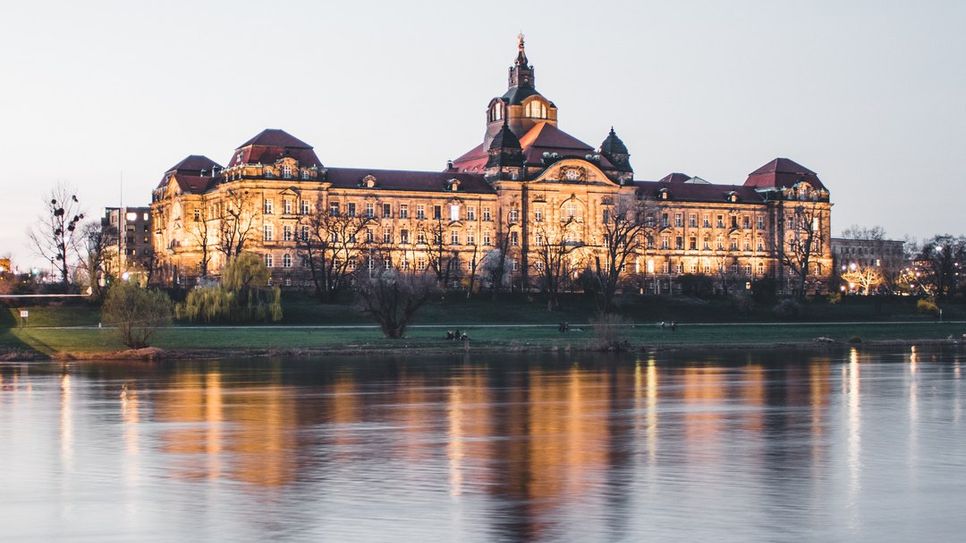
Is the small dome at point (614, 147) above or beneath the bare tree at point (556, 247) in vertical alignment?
above

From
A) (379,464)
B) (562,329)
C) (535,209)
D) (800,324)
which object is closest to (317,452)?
(379,464)

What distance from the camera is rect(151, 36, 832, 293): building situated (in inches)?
5748

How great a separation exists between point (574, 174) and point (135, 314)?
91208 mm

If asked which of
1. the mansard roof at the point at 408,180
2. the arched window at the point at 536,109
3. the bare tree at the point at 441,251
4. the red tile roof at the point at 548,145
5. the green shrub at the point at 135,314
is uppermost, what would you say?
the arched window at the point at 536,109

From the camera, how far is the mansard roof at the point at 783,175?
573ft

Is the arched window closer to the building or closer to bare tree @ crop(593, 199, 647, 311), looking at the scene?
the building

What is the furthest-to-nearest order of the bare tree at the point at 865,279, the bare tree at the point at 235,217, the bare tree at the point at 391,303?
the bare tree at the point at 865,279, the bare tree at the point at 235,217, the bare tree at the point at 391,303

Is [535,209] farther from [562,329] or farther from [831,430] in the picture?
[831,430]

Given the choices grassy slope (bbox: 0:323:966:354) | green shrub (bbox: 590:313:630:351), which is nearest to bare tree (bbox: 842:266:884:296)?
grassy slope (bbox: 0:323:966:354)

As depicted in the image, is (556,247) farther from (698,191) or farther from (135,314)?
(135,314)

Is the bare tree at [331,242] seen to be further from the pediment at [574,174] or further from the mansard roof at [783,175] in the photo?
the mansard roof at [783,175]

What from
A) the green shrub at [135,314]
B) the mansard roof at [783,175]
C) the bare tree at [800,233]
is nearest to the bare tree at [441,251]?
the bare tree at [800,233]

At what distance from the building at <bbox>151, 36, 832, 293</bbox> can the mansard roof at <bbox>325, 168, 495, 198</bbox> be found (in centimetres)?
17

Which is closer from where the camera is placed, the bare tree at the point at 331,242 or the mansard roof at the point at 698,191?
the bare tree at the point at 331,242
